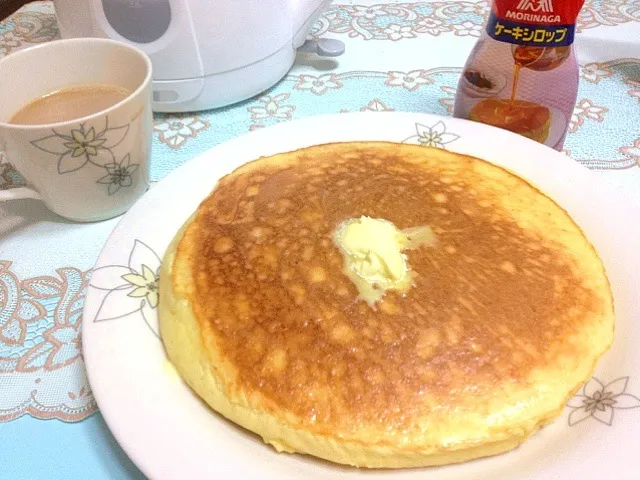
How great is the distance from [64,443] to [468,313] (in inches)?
21.3

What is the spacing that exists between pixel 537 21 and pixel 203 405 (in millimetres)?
829

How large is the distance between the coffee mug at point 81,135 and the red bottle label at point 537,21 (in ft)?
2.14

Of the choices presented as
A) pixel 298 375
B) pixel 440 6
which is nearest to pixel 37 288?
pixel 298 375

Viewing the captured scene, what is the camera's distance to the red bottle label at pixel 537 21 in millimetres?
911

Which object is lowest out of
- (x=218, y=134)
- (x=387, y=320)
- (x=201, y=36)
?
(x=218, y=134)

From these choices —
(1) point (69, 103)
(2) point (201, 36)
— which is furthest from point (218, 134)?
(1) point (69, 103)

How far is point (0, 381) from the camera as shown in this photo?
761 mm

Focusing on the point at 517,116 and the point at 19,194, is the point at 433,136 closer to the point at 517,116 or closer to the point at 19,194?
the point at 517,116

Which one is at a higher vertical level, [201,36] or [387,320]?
[201,36]

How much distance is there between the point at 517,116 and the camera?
1069 mm

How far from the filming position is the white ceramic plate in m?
0.58

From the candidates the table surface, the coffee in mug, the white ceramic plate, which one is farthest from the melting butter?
the coffee in mug

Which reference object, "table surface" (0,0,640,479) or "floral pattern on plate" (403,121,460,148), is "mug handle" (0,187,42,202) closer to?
"table surface" (0,0,640,479)

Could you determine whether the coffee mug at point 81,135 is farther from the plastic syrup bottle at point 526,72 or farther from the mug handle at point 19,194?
the plastic syrup bottle at point 526,72
